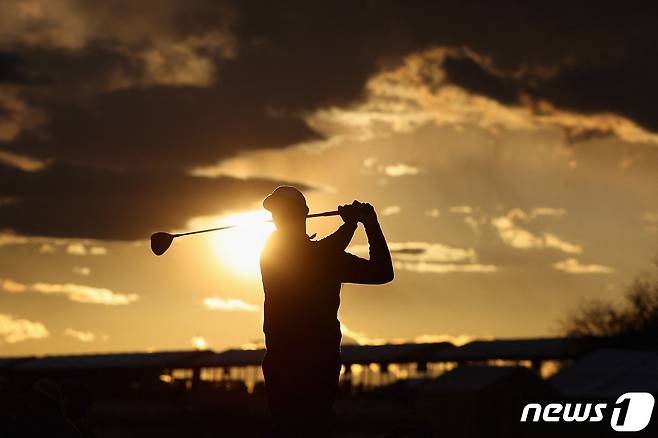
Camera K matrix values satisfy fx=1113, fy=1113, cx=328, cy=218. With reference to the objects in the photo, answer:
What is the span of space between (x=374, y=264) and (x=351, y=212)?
1.71 ft

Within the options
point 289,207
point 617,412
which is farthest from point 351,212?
point 617,412

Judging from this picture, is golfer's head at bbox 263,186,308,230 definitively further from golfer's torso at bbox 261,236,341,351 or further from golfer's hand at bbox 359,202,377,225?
golfer's hand at bbox 359,202,377,225

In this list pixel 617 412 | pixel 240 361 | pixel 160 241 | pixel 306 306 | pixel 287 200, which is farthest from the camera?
pixel 240 361

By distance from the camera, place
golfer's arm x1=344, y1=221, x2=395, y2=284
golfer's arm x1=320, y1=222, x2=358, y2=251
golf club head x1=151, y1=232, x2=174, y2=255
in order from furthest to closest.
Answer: golf club head x1=151, y1=232, x2=174, y2=255, golfer's arm x1=320, y1=222, x2=358, y2=251, golfer's arm x1=344, y1=221, x2=395, y2=284

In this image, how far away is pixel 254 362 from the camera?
249 ft

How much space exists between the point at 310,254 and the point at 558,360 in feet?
208

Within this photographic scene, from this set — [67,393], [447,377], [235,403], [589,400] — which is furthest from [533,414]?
[67,393]

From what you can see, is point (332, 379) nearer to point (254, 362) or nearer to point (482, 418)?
point (482, 418)

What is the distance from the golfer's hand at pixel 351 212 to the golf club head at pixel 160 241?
3244 mm

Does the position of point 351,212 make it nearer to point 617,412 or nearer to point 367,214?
point 367,214

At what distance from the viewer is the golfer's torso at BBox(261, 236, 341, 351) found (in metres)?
8.35

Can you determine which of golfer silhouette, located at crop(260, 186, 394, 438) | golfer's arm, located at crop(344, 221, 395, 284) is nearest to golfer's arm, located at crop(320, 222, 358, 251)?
golfer silhouette, located at crop(260, 186, 394, 438)

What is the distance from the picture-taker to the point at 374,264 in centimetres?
816

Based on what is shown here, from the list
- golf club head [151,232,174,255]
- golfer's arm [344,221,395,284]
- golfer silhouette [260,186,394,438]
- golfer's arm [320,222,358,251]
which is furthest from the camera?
golf club head [151,232,174,255]
